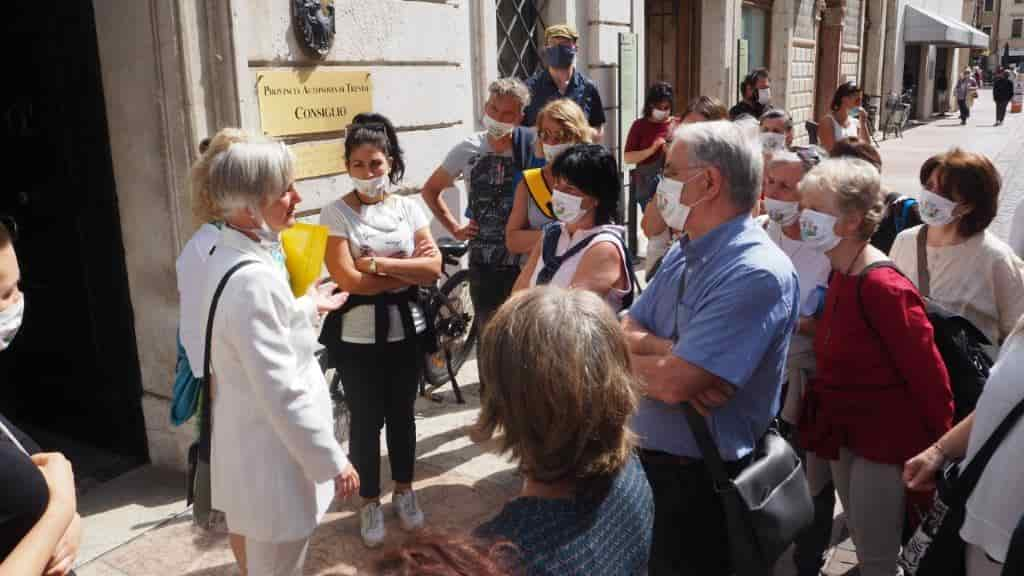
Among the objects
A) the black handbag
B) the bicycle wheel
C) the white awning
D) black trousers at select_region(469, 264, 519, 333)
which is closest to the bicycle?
the bicycle wheel

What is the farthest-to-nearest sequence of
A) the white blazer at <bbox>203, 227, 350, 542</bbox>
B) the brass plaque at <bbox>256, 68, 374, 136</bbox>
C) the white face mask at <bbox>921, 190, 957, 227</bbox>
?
the brass plaque at <bbox>256, 68, 374, 136</bbox> → the white face mask at <bbox>921, 190, 957, 227</bbox> → the white blazer at <bbox>203, 227, 350, 542</bbox>

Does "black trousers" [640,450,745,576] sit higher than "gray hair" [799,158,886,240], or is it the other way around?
"gray hair" [799,158,886,240]

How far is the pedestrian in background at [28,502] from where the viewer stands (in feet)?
4.97

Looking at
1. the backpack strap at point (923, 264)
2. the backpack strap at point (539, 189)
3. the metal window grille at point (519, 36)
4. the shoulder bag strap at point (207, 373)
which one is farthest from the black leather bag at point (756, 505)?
the metal window grille at point (519, 36)

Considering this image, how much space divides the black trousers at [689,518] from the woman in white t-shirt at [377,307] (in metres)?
1.52

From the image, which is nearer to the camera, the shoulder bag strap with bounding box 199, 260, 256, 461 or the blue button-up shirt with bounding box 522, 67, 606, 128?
the shoulder bag strap with bounding box 199, 260, 256, 461

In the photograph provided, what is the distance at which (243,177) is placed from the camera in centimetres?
228

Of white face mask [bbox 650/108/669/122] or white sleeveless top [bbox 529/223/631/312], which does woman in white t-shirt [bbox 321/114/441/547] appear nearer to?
white sleeveless top [bbox 529/223/631/312]

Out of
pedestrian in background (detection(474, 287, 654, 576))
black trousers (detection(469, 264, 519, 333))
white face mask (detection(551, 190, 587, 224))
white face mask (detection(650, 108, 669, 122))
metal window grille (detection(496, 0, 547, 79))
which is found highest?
metal window grille (detection(496, 0, 547, 79))

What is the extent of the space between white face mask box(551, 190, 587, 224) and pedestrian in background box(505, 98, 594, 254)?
28.5 inches

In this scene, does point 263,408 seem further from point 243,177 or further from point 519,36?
point 519,36

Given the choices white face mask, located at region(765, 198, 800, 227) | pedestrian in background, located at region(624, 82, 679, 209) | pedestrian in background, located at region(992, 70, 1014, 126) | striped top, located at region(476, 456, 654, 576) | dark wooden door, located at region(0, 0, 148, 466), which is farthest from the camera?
pedestrian in background, located at region(992, 70, 1014, 126)

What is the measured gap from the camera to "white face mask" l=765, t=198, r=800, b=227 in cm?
351

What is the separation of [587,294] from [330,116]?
11.6 ft
